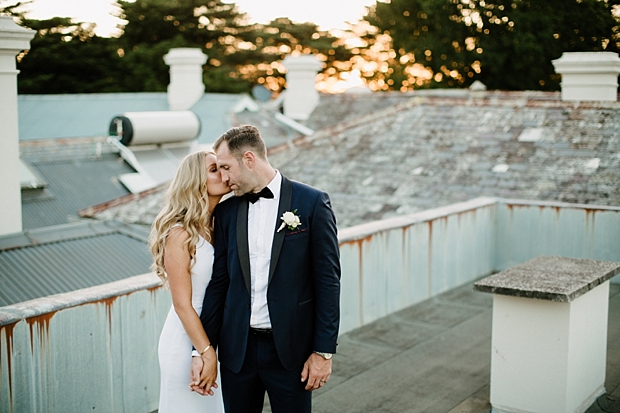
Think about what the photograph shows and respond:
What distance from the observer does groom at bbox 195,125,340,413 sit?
123 inches

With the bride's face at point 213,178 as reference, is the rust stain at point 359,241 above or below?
below

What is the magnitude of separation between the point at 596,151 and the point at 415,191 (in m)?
2.78

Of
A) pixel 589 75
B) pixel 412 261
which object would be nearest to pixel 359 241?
pixel 412 261

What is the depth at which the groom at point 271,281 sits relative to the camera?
10.2 ft

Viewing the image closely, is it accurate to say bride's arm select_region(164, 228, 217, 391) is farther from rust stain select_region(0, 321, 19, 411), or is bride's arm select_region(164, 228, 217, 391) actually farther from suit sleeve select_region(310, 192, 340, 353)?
rust stain select_region(0, 321, 19, 411)

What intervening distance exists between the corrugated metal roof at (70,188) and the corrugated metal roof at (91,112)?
10.4 ft

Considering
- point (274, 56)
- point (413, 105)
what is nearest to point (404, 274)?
point (413, 105)

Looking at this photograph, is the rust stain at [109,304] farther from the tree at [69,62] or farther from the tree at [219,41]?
the tree at [219,41]

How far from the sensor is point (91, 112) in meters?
19.0

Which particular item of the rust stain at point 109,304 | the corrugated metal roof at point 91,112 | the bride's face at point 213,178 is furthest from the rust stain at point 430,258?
the corrugated metal roof at point 91,112

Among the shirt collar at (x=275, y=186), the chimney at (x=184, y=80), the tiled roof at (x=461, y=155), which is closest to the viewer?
the shirt collar at (x=275, y=186)

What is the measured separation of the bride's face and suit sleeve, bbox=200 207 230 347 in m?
0.12

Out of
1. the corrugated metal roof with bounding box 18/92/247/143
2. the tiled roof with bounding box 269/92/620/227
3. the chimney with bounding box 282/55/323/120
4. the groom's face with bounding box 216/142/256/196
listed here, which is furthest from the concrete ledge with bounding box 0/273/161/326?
the chimney with bounding box 282/55/323/120

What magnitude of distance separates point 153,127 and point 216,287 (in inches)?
456
